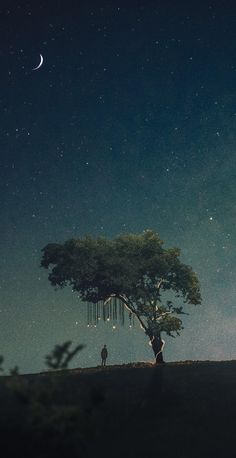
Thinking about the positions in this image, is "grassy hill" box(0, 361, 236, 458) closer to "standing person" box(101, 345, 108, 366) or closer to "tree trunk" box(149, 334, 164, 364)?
"standing person" box(101, 345, 108, 366)

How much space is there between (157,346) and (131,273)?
24.4 ft

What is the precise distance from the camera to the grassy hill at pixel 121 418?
9.01 m

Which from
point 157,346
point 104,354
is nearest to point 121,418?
point 104,354

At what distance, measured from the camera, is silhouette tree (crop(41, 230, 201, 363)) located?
45094 mm

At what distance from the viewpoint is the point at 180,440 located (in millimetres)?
16891

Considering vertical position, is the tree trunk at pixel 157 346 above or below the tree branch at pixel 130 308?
below

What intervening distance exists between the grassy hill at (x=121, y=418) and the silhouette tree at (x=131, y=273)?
15247 millimetres

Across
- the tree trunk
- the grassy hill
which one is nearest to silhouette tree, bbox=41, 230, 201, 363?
the tree trunk

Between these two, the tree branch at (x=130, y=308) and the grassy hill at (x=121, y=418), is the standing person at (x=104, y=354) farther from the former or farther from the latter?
the grassy hill at (x=121, y=418)

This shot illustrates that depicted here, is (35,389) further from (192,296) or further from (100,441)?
(192,296)

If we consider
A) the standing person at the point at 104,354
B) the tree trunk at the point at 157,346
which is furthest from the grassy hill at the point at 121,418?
the tree trunk at the point at 157,346

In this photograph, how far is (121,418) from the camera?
19406mm

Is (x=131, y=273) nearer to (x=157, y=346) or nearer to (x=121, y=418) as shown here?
(x=157, y=346)

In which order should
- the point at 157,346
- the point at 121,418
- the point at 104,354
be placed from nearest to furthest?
the point at 121,418, the point at 104,354, the point at 157,346
